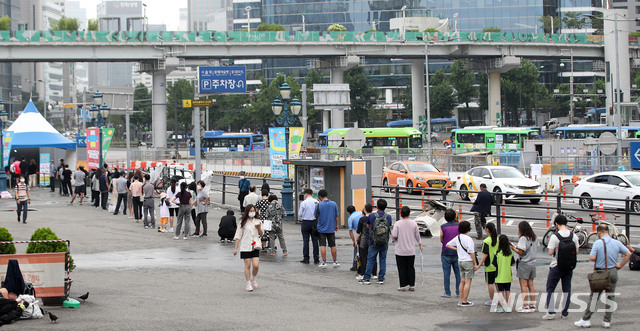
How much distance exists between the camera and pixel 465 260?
1165cm

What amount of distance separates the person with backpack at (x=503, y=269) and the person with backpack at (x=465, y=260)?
1.55 ft

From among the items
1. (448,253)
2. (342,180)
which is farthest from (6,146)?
(448,253)

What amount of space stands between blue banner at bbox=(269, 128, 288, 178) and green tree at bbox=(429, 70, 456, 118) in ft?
245

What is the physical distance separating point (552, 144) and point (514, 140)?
60.8ft

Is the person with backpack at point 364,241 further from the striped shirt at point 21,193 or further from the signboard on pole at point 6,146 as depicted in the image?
the signboard on pole at point 6,146

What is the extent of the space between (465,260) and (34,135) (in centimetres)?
3560

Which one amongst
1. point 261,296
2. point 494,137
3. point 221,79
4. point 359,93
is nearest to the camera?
point 261,296

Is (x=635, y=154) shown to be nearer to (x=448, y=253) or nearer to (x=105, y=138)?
(x=448, y=253)

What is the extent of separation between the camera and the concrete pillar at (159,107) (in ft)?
243

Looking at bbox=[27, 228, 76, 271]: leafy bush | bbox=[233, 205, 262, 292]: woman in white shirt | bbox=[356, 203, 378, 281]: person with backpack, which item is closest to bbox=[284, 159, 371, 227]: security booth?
bbox=[356, 203, 378, 281]: person with backpack

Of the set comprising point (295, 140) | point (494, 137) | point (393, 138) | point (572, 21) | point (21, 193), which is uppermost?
point (572, 21)

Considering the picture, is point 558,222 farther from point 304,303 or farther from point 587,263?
point 587,263

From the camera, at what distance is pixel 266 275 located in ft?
49.5

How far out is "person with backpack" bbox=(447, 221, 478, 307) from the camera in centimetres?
1160
